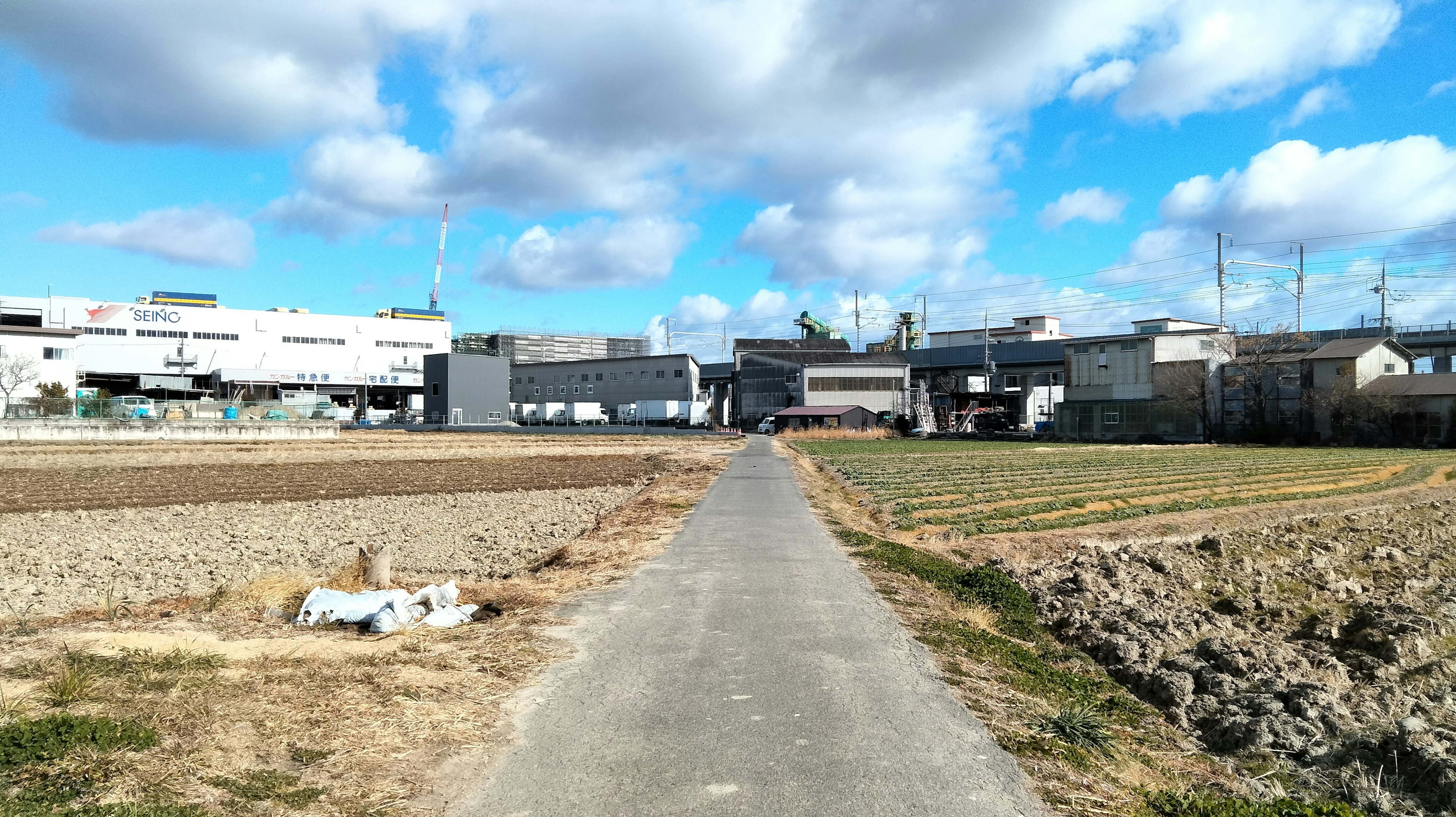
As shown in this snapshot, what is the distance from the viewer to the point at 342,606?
9125 millimetres

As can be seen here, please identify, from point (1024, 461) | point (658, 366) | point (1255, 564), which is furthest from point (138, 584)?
point (658, 366)

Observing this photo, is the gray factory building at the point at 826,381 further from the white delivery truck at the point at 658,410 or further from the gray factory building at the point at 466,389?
the gray factory building at the point at 466,389

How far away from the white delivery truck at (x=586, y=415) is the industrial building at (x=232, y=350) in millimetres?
26784

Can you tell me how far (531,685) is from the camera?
22.5 feet

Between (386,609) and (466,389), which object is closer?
(386,609)

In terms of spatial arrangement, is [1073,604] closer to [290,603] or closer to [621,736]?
[621,736]

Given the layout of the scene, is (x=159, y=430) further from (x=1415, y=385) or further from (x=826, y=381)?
(x=1415, y=385)

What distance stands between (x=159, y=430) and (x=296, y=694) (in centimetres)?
5756

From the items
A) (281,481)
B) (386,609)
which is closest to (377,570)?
(386,609)

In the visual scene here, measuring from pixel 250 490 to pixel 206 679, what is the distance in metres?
22.5

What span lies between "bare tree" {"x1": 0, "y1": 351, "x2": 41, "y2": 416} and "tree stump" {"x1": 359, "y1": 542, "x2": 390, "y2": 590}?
7562 centimetres

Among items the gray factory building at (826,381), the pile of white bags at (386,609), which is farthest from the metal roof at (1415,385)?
the pile of white bags at (386,609)

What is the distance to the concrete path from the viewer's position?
15.7ft

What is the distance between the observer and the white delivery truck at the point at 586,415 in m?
92.6
